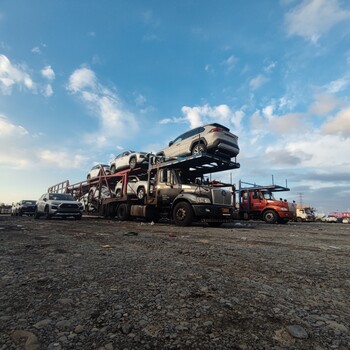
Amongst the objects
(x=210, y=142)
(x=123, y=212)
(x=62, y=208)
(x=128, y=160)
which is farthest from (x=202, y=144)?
(x=62, y=208)

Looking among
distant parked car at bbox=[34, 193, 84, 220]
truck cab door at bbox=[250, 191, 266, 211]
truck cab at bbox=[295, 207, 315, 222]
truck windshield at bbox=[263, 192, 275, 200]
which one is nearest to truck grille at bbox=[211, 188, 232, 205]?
truck cab door at bbox=[250, 191, 266, 211]

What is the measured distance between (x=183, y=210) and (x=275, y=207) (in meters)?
9.21

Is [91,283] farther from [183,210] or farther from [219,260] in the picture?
[183,210]

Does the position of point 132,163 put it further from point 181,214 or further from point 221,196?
point 221,196

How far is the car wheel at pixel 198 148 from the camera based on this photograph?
38.6ft

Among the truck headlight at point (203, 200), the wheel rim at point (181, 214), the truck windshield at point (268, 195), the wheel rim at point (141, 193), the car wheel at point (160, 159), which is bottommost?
the wheel rim at point (181, 214)

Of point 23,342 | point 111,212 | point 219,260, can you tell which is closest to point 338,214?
point 111,212

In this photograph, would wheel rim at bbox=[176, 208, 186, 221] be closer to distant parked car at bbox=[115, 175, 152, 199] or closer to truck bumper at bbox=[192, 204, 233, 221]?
truck bumper at bbox=[192, 204, 233, 221]

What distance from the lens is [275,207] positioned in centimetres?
1841

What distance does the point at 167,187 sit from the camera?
12727 mm

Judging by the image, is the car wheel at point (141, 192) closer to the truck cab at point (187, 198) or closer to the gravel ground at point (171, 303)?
the truck cab at point (187, 198)

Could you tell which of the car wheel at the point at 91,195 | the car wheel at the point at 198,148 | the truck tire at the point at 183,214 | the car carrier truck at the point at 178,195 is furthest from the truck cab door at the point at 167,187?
the car wheel at the point at 91,195

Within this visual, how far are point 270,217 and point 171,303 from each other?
17354 millimetres

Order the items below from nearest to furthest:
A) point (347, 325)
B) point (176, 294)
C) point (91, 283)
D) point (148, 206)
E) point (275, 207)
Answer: point (347, 325) → point (176, 294) → point (91, 283) → point (148, 206) → point (275, 207)
